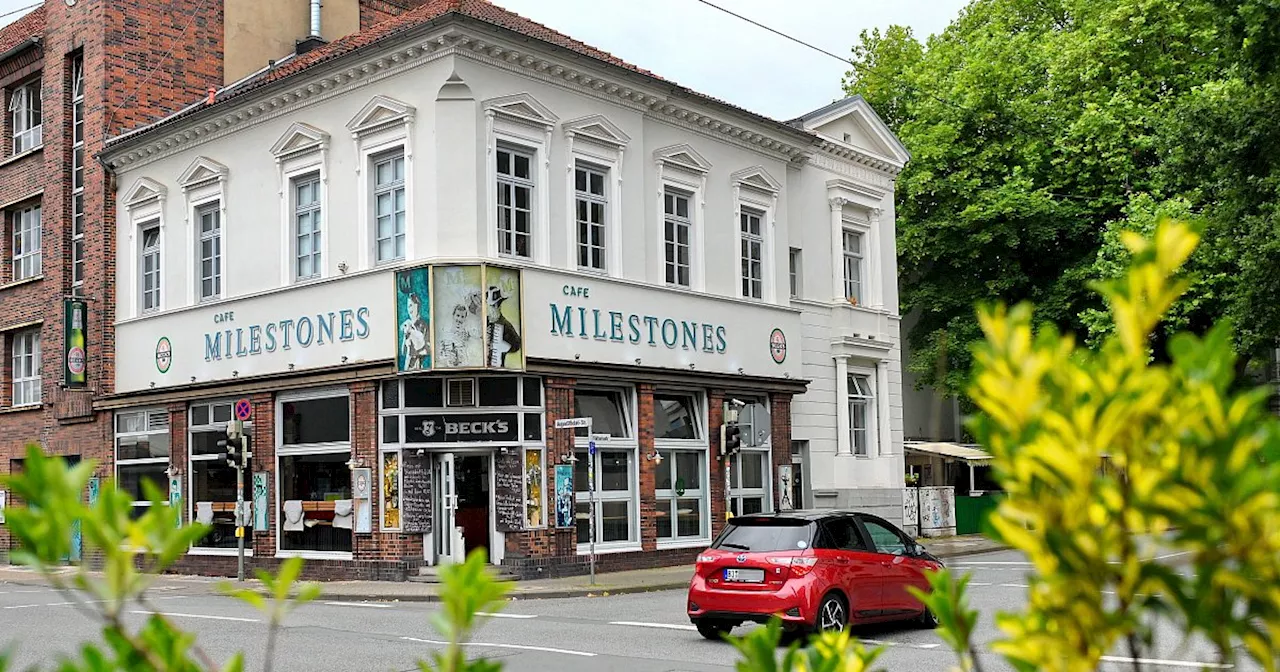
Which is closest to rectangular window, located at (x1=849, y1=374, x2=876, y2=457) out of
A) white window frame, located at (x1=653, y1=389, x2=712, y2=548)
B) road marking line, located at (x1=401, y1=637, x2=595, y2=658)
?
white window frame, located at (x1=653, y1=389, x2=712, y2=548)

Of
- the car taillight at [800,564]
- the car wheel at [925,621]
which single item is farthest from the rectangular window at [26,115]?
the car wheel at [925,621]

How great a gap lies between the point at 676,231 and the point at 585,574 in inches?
300

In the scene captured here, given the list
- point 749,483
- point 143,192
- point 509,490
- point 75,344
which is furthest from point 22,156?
point 749,483

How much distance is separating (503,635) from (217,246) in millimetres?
15587

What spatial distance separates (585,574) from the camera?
2470 centimetres

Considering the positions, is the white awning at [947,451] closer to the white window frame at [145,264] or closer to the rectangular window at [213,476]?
the rectangular window at [213,476]

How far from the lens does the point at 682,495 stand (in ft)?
90.9

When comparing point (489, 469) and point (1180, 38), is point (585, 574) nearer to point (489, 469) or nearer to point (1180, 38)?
point (489, 469)

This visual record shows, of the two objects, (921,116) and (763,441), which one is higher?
(921,116)

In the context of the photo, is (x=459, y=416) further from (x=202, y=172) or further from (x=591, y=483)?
(x=202, y=172)

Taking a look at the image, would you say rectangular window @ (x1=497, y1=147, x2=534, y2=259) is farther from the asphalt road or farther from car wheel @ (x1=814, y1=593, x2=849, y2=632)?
car wheel @ (x1=814, y1=593, x2=849, y2=632)

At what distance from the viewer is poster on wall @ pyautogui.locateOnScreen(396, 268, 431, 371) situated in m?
23.6

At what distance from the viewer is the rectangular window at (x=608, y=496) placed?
2539 centimetres

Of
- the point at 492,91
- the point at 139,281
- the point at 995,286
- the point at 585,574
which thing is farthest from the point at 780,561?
the point at 995,286
